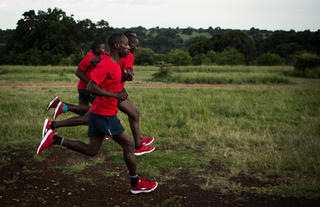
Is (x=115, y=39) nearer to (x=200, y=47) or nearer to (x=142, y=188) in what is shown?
(x=142, y=188)

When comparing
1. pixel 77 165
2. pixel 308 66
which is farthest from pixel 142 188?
pixel 308 66

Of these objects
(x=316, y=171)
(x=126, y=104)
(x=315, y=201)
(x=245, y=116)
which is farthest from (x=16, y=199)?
(x=245, y=116)

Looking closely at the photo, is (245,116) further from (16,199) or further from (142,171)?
(16,199)

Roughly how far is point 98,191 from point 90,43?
4666 centimetres

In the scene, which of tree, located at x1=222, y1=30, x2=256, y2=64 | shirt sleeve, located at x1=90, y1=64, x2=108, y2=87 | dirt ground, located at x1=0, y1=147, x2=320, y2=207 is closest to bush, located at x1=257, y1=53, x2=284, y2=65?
tree, located at x1=222, y1=30, x2=256, y2=64

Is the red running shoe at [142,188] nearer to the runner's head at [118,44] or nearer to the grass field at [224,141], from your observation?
the grass field at [224,141]

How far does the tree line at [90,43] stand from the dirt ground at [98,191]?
36.4 metres

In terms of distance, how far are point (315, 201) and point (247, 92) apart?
10.0 meters

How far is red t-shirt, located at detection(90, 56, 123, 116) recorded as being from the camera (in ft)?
11.0

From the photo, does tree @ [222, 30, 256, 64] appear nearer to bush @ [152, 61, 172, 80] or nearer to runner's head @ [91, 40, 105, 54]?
bush @ [152, 61, 172, 80]

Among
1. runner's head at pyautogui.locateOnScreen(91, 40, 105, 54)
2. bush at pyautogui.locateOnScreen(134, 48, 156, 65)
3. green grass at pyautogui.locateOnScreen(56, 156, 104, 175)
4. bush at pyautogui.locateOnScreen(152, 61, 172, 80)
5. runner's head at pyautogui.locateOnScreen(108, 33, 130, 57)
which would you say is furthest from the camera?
bush at pyautogui.locateOnScreen(134, 48, 156, 65)

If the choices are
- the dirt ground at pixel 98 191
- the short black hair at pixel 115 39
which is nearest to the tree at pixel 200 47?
the dirt ground at pixel 98 191

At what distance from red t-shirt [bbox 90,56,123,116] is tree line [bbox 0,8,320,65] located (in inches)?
1447

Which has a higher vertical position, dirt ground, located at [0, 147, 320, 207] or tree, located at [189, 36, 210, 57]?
tree, located at [189, 36, 210, 57]
